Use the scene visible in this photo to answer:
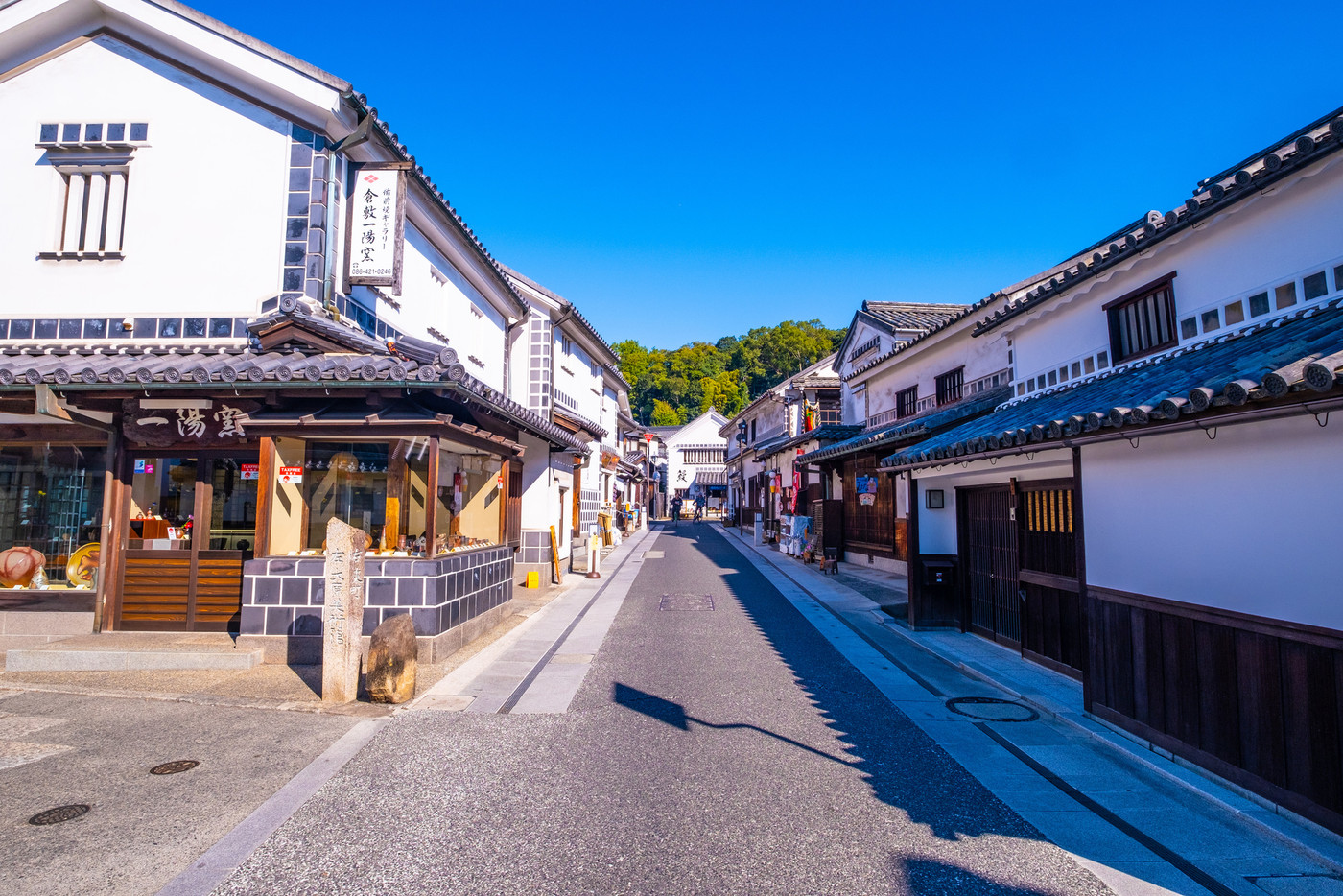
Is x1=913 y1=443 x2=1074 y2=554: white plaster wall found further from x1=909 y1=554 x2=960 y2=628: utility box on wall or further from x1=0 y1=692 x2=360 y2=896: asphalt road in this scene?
x1=0 y1=692 x2=360 y2=896: asphalt road

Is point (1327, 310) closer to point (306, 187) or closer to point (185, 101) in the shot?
point (306, 187)

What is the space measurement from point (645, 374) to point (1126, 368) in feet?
268

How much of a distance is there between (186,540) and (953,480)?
1283cm

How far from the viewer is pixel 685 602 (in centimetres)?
1533

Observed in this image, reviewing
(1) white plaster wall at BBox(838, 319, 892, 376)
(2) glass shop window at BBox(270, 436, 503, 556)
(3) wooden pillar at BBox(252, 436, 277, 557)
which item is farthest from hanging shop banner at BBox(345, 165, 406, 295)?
(1) white plaster wall at BBox(838, 319, 892, 376)

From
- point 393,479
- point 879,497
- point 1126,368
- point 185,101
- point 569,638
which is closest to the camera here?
point 1126,368

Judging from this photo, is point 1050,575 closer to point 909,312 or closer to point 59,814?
point 59,814

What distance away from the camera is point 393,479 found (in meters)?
9.91

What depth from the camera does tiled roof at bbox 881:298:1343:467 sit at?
4316mm

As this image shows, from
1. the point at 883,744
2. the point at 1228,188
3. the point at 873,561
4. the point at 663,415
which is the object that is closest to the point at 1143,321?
the point at 1228,188

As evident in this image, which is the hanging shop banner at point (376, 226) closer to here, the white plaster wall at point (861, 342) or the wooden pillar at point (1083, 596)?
the wooden pillar at point (1083, 596)

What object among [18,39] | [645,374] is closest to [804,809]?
[18,39]

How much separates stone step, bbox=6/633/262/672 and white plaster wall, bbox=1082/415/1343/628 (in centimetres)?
1054

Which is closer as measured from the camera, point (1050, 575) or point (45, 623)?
point (1050, 575)
